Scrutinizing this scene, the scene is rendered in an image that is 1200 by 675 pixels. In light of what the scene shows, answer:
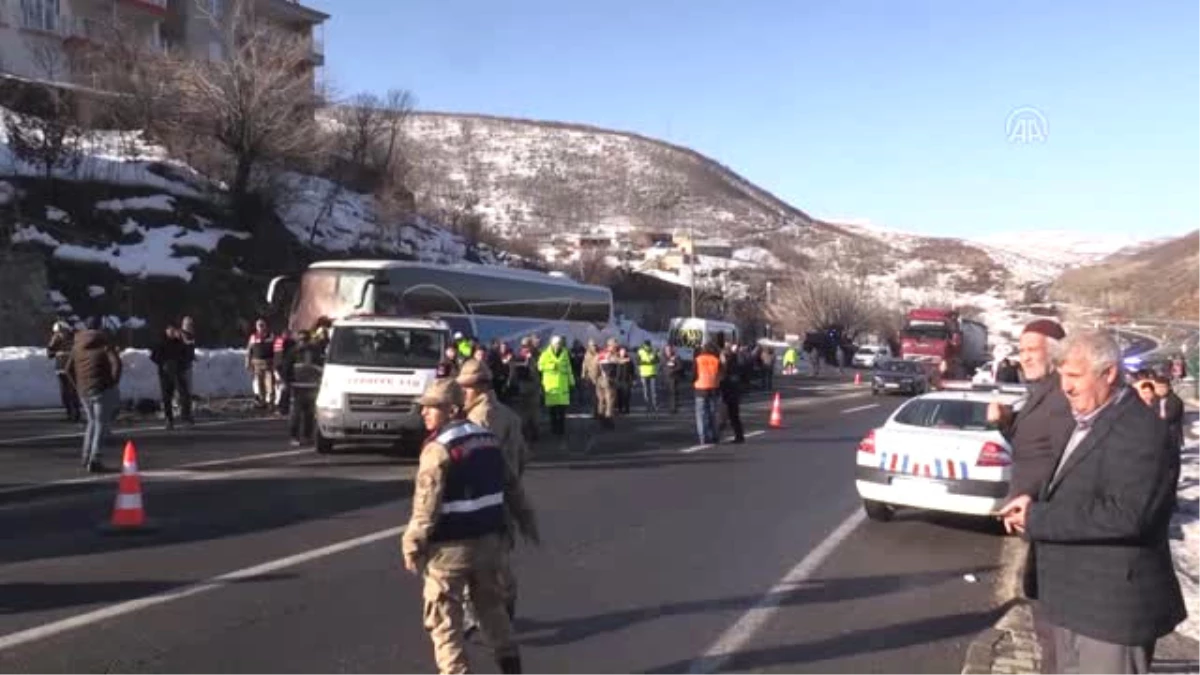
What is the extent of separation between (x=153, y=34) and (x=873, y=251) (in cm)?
10528

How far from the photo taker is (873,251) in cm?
14862

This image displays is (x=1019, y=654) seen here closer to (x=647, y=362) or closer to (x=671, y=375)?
(x=647, y=362)

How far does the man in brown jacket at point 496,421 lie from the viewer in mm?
6852

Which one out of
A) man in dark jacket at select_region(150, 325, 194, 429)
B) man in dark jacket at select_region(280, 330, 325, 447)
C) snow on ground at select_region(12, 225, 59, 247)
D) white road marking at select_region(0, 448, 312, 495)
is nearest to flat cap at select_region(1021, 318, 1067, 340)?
white road marking at select_region(0, 448, 312, 495)

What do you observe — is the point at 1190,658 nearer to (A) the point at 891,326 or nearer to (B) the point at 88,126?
(B) the point at 88,126

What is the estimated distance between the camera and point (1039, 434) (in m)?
5.86

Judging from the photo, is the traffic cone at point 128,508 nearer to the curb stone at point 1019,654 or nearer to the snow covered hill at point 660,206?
the curb stone at point 1019,654

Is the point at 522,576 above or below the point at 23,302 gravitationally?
below

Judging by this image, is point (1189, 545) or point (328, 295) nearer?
point (1189, 545)

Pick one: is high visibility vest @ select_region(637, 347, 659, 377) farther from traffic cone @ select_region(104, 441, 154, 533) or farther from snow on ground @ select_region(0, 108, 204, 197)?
snow on ground @ select_region(0, 108, 204, 197)

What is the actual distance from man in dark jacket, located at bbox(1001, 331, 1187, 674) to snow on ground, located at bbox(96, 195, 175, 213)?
39192 millimetres

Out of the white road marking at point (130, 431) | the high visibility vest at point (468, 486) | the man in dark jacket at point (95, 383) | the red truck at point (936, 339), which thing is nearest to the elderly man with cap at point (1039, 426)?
the high visibility vest at point (468, 486)

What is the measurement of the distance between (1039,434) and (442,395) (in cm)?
292

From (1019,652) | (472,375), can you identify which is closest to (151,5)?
(472,375)
